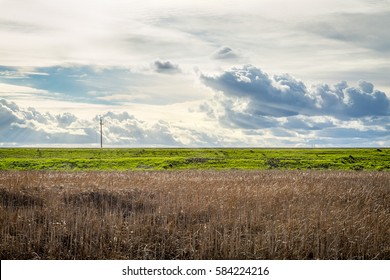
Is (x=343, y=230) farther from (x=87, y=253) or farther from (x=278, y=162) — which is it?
(x=278, y=162)

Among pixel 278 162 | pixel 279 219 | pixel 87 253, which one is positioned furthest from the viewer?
pixel 278 162

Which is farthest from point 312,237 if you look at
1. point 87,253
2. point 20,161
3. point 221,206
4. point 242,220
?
point 20,161

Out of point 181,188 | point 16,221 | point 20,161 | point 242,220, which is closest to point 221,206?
point 242,220

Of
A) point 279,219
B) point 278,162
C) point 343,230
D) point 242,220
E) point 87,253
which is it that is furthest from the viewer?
point 278,162

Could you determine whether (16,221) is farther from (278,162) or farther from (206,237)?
(278,162)

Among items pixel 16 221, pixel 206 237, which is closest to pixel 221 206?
pixel 206 237

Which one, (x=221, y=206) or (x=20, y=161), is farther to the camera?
(x=20, y=161)

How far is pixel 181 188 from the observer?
18.4 metres

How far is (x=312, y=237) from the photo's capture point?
10.6 meters
